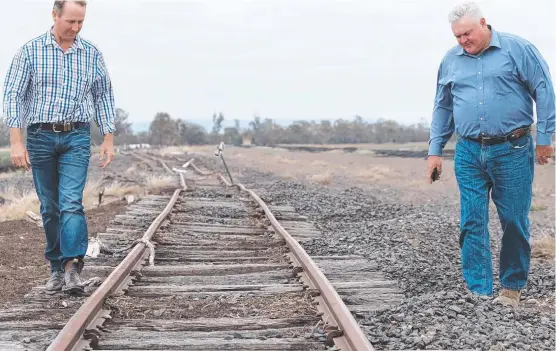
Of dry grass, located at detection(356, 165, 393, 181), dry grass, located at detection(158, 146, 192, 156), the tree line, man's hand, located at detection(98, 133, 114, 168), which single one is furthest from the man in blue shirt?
the tree line

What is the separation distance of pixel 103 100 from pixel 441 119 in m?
2.41

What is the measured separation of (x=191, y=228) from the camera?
29.7 ft

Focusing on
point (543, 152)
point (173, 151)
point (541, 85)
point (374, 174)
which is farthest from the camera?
point (173, 151)

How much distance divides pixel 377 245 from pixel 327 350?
12.9 ft

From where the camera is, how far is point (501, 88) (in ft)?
16.7

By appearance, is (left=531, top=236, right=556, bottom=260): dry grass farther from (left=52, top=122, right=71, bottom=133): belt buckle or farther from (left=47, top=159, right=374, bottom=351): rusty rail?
(left=52, top=122, right=71, bottom=133): belt buckle

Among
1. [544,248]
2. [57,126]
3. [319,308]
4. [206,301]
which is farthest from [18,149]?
[544,248]

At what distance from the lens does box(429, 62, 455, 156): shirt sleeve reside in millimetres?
5488

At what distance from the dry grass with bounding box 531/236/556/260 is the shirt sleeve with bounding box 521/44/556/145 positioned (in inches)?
139

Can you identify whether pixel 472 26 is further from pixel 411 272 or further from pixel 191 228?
pixel 191 228

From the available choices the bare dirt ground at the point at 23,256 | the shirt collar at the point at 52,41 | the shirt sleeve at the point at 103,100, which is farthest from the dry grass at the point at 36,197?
the shirt collar at the point at 52,41

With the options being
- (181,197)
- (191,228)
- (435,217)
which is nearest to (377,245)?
(191,228)

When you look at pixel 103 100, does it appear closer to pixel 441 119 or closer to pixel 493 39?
pixel 441 119

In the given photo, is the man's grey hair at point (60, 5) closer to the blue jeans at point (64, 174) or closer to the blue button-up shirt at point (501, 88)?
the blue jeans at point (64, 174)
